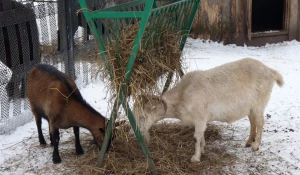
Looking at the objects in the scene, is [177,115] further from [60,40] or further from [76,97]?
[60,40]

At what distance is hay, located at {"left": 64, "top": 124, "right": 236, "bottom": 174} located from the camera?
15.6 ft

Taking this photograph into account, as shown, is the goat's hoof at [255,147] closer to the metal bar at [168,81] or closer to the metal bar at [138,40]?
the metal bar at [168,81]

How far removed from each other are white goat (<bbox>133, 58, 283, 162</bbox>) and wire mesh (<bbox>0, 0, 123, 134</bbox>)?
1.18 metres

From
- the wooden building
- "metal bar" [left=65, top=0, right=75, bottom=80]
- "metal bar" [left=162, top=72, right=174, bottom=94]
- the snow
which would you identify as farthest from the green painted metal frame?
the wooden building

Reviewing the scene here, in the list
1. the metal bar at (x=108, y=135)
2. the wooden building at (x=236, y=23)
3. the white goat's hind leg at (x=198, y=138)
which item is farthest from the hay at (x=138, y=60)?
the wooden building at (x=236, y=23)

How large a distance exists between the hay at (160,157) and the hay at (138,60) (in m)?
0.55

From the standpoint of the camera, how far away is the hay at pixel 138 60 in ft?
14.1

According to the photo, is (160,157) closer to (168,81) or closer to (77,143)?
→ (168,81)

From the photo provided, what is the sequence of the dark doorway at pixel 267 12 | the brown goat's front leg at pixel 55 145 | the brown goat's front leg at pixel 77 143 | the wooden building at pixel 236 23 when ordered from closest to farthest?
the brown goat's front leg at pixel 55 145 → the brown goat's front leg at pixel 77 143 → the wooden building at pixel 236 23 → the dark doorway at pixel 267 12

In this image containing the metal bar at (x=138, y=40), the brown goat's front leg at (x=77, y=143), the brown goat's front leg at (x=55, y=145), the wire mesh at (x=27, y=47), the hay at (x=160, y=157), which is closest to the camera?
the metal bar at (x=138, y=40)

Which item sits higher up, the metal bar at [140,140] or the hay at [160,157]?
the metal bar at [140,140]

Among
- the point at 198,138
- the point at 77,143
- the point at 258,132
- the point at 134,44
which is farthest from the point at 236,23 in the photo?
the point at 134,44

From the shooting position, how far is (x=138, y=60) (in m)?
4.36

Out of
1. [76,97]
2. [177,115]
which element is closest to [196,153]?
[177,115]
